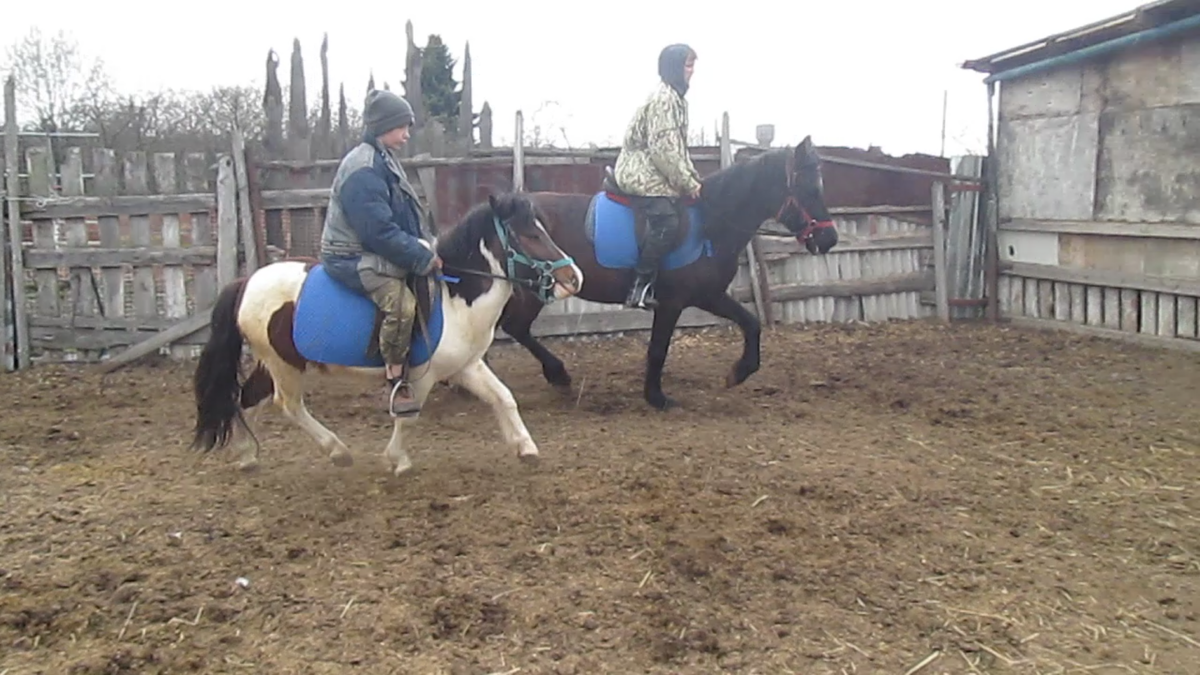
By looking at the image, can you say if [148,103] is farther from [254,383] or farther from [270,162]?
[254,383]

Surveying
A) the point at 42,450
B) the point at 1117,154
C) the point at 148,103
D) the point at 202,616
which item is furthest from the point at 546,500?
the point at 148,103

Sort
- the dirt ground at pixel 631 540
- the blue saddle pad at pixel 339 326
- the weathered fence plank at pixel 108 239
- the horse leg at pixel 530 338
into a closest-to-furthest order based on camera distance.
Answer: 1. the dirt ground at pixel 631 540
2. the blue saddle pad at pixel 339 326
3. the horse leg at pixel 530 338
4. the weathered fence plank at pixel 108 239

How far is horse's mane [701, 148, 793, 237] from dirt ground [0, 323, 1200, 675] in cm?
137

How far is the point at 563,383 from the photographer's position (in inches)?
293

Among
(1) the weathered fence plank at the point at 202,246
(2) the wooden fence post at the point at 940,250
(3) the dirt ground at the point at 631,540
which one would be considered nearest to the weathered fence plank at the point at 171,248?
(1) the weathered fence plank at the point at 202,246

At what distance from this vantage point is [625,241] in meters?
6.77

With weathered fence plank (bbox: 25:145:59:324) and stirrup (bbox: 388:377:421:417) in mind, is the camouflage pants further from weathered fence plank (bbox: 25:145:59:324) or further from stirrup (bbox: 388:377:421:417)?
weathered fence plank (bbox: 25:145:59:324)

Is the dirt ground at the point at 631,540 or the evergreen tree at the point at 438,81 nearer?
the dirt ground at the point at 631,540

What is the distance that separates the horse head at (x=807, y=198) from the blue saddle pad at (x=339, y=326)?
115 inches

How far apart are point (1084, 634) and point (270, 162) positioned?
7813 mm

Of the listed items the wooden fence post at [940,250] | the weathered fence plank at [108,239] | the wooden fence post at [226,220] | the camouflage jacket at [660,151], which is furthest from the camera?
the wooden fence post at [940,250]

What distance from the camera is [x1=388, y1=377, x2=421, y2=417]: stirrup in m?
4.96

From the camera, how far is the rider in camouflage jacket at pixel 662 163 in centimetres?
661

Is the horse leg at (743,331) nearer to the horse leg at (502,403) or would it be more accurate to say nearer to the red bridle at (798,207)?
the red bridle at (798,207)
